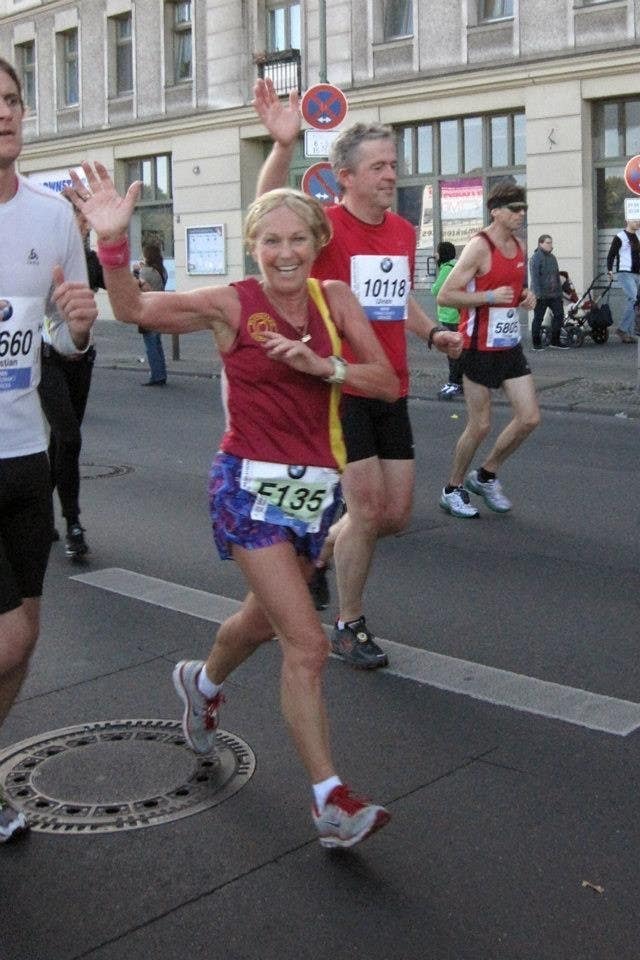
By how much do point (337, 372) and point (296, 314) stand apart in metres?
0.25

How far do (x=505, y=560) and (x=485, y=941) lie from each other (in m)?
4.25

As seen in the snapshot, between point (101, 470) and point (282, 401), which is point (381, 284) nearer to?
point (282, 401)

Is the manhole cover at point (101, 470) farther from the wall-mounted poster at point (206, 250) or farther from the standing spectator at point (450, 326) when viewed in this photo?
the wall-mounted poster at point (206, 250)

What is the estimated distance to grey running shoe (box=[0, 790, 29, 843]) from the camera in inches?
148

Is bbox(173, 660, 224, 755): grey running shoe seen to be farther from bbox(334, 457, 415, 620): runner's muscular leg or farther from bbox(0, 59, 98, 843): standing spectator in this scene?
bbox(334, 457, 415, 620): runner's muscular leg

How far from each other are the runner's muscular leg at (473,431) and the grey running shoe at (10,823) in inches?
206

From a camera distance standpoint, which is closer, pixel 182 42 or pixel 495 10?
pixel 495 10

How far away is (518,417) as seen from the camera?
8547 millimetres

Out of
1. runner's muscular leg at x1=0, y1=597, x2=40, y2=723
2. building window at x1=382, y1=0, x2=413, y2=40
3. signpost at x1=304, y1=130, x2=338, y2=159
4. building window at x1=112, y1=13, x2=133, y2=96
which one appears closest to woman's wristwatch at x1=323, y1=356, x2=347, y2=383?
runner's muscular leg at x1=0, y1=597, x2=40, y2=723

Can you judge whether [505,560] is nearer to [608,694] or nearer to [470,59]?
[608,694]

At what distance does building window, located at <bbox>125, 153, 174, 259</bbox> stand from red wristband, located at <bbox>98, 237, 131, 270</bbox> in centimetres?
3012

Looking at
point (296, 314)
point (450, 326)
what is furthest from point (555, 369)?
point (296, 314)

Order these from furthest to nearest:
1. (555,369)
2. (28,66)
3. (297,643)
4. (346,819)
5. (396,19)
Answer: (28,66)
(396,19)
(555,369)
(297,643)
(346,819)

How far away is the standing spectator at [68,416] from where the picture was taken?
287 inches
